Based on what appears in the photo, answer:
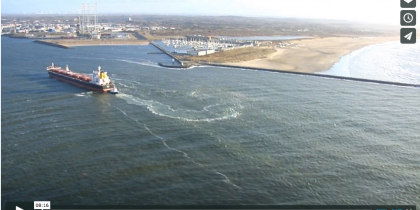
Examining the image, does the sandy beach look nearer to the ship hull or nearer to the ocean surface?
the ocean surface

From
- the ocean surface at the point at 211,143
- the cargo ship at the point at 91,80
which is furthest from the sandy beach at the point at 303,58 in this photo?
the cargo ship at the point at 91,80

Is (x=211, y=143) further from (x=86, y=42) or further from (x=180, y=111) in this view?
(x=86, y=42)

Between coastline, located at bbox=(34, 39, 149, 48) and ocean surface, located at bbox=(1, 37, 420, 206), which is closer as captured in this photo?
ocean surface, located at bbox=(1, 37, 420, 206)

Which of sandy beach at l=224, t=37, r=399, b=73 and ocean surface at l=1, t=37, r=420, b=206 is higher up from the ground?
sandy beach at l=224, t=37, r=399, b=73

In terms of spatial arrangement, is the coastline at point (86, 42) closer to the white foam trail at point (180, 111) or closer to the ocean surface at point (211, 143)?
the ocean surface at point (211, 143)

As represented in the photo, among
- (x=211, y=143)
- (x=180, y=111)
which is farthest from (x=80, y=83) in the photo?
(x=211, y=143)

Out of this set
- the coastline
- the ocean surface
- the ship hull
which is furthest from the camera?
the coastline

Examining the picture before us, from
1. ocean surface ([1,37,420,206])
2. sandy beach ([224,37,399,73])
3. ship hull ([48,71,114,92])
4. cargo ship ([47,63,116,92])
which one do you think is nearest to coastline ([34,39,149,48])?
sandy beach ([224,37,399,73])
